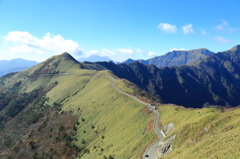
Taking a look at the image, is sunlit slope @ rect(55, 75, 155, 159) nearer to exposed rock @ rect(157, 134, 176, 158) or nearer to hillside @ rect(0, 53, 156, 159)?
hillside @ rect(0, 53, 156, 159)

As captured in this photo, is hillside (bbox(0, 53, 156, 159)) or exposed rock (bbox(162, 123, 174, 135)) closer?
exposed rock (bbox(162, 123, 174, 135))

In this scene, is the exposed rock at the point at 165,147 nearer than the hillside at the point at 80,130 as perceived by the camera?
Yes

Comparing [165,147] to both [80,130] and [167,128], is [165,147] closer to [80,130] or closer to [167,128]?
[167,128]

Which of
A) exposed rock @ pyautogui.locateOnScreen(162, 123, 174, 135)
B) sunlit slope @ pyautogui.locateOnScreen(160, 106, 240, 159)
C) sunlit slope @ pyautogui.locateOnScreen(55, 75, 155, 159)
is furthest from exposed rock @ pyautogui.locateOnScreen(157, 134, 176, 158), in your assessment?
exposed rock @ pyautogui.locateOnScreen(162, 123, 174, 135)

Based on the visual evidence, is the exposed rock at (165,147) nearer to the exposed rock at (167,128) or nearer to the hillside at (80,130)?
the hillside at (80,130)

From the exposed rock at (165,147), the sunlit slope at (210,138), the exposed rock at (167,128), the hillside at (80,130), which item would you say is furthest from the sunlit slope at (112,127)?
the sunlit slope at (210,138)

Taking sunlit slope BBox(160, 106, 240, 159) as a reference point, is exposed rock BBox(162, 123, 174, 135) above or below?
below

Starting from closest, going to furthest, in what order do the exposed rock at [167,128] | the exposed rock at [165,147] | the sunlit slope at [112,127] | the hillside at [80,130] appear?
the exposed rock at [165,147] → the sunlit slope at [112,127] → the exposed rock at [167,128] → the hillside at [80,130]

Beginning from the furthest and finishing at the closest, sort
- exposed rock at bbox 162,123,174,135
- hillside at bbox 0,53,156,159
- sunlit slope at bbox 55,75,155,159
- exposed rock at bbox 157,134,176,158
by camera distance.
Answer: hillside at bbox 0,53,156,159 < exposed rock at bbox 162,123,174,135 < sunlit slope at bbox 55,75,155,159 < exposed rock at bbox 157,134,176,158

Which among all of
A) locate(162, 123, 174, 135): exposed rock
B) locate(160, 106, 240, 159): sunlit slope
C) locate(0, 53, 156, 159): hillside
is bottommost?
locate(0, 53, 156, 159): hillside
